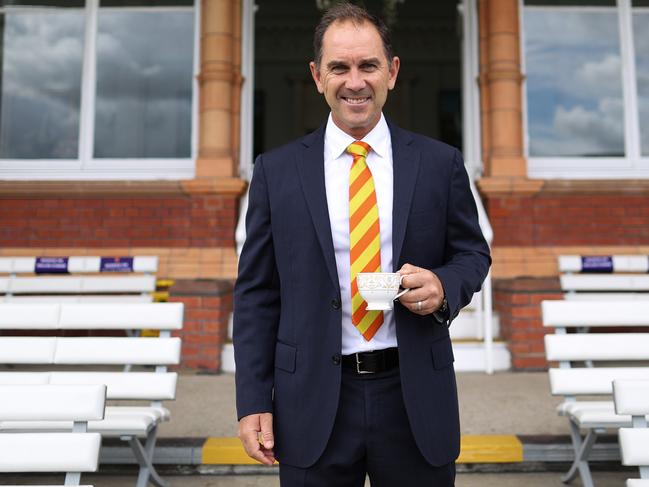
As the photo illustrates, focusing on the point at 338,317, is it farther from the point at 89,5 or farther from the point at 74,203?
the point at 89,5

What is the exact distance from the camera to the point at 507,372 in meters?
4.57

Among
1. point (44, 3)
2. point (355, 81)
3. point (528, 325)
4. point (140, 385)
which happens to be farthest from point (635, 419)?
point (44, 3)

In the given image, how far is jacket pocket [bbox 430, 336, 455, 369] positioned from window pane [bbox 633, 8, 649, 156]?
5550 millimetres

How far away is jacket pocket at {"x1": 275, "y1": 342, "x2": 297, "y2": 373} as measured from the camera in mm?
1462

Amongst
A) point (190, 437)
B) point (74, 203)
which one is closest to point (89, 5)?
point (74, 203)

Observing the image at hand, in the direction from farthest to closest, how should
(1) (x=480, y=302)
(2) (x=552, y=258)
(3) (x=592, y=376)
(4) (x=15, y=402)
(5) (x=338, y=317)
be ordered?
(2) (x=552, y=258) → (1) (x=480, y=302) → (3) (x=592, y=376) → (4) (x=15, y=402) → (5) (x=338, y=317)

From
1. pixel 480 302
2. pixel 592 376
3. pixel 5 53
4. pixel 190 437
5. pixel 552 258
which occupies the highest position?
pixel 5 53

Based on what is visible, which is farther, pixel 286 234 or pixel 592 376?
pixel 592 376

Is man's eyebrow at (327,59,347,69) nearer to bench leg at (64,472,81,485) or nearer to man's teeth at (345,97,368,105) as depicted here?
man's teeth at (345,97,368,105)

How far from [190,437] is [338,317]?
1976mm

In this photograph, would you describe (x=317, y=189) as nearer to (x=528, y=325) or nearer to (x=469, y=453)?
(x=469, y=453)

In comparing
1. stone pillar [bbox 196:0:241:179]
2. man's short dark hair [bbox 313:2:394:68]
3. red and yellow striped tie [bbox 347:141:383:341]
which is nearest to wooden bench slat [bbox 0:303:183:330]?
red and yellow striped tie [bbox 347:141:383:341]

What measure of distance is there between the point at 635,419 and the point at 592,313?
1358 mm

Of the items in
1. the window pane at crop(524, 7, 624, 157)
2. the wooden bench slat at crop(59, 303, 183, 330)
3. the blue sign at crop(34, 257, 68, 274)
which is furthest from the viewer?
the window pane at crop(524, 7, 624, 157)
